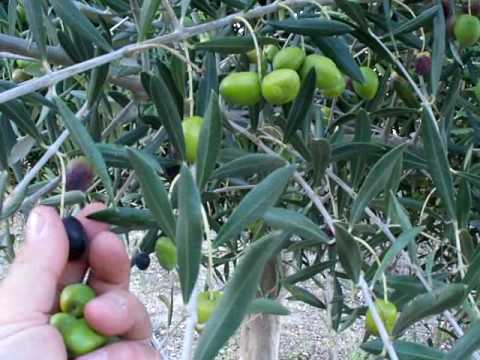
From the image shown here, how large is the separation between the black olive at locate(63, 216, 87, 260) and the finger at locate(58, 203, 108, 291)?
12 millimetres

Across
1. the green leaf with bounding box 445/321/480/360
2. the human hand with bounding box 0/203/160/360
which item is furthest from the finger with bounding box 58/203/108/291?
the green leaf with bounding box 445/321/480/360

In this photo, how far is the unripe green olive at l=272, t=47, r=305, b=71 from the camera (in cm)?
82

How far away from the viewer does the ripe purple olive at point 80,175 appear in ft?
2.94

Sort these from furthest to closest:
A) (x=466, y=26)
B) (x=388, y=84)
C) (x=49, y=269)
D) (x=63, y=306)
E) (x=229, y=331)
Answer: (x=388, y=84) < (x=466, y=26) < (x=49, y=269) < (x=63, y=306) < (x=229, y=331)

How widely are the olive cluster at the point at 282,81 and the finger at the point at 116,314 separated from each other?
0.27 m

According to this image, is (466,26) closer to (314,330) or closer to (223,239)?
(223,239)

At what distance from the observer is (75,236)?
0.84m

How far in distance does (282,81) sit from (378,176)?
160 millimetres

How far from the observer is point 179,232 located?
21.5 inches

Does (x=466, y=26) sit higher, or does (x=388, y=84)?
(x=466, y=26)

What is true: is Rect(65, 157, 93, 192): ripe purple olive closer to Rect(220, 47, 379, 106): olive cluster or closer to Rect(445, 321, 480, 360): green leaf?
Rect(220, 47, 379, 106): olive cluster

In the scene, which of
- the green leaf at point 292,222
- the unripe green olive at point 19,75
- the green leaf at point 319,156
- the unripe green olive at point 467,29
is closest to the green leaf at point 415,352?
the green leaf at point 292,222

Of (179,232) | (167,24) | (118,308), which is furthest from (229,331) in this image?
(167,24)

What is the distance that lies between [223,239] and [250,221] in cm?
4
